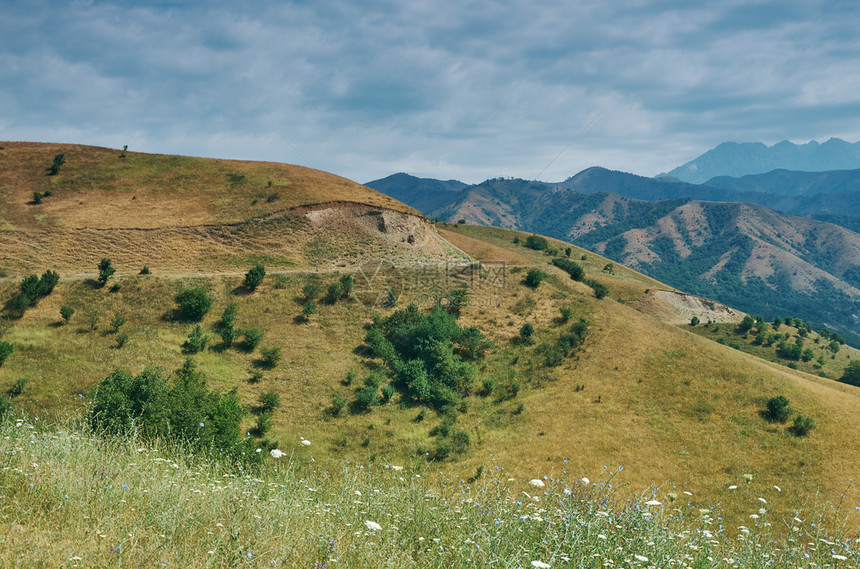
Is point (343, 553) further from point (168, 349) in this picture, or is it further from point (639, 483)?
point (168, 349)

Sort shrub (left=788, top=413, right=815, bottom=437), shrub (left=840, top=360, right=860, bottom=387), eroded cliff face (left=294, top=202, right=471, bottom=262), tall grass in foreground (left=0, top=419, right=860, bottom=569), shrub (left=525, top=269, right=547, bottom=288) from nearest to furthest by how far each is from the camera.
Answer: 1. tall grass in foreground (left=0, top=419, right=860, bottom=569)
2. shrub (left=788, top=413, right=815, bottom=437)
3. shrub (left=525, top=269, right=547, bottom=288)
4. eroded cliff face (left=294, top=202, right=471, bottom=262)
5. shrub (left=840, top=360, right=860, bottom=387)

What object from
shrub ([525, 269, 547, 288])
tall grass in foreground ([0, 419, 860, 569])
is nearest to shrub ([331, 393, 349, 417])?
tall grass in foreground ([0, 419, 860, 569])

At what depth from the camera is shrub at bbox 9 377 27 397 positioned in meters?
25.4

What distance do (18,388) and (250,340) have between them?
13942 millimetres

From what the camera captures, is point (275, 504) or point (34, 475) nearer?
point (34, 475)

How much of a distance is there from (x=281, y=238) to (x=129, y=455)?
48.5 metres

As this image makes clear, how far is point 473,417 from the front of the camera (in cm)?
3331

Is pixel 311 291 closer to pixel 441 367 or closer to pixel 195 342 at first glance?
pixel 195 342

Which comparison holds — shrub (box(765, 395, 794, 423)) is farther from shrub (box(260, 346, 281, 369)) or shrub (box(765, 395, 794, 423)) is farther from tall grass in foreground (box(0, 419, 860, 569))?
shrub (box(260, 346, 281, 369))

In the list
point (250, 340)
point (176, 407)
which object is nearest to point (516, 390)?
point (250, 340)

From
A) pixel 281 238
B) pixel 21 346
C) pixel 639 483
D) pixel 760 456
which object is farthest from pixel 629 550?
pixel 281 238

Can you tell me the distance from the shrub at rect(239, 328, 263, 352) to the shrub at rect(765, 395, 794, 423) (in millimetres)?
40536

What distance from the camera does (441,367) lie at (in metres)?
36.9

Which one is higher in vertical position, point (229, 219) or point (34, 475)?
point (229, 219)
